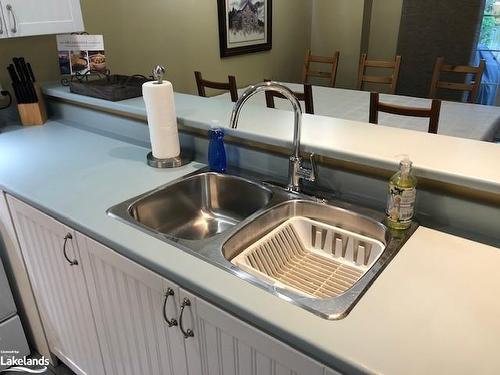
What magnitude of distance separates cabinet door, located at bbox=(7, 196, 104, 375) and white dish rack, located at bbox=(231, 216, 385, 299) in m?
0.56

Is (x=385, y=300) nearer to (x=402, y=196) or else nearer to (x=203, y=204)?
(x=402, y=196)

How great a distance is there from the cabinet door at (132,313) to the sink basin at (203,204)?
0.22 m

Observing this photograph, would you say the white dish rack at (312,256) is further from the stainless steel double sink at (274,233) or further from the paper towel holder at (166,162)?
the paper towel holder at (166,162)

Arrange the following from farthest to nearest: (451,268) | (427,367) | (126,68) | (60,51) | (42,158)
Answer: (126,68)
(60,51)
(42,158)
(451,268)
(427,367)

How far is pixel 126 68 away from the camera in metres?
2.78

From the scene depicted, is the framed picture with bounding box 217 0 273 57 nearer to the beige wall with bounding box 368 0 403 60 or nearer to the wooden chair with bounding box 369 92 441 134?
the beige wall with bounding box 368 0 403 60

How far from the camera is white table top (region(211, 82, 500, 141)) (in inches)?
87.8

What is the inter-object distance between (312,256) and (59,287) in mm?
869

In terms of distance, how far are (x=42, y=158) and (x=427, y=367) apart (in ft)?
4.93

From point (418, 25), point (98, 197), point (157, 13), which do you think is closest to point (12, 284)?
point (98, 197)

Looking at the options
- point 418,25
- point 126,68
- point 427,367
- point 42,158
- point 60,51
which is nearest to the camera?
point 427,367

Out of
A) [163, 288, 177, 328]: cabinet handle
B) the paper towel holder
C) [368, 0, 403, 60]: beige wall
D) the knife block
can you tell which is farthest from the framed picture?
[163, 288, 177, 328]: cabinet handle

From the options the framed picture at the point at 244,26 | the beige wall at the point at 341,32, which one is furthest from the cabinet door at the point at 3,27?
the beige wall at the point at 341,32

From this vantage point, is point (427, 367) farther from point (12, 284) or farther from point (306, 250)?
point (12, 284)
